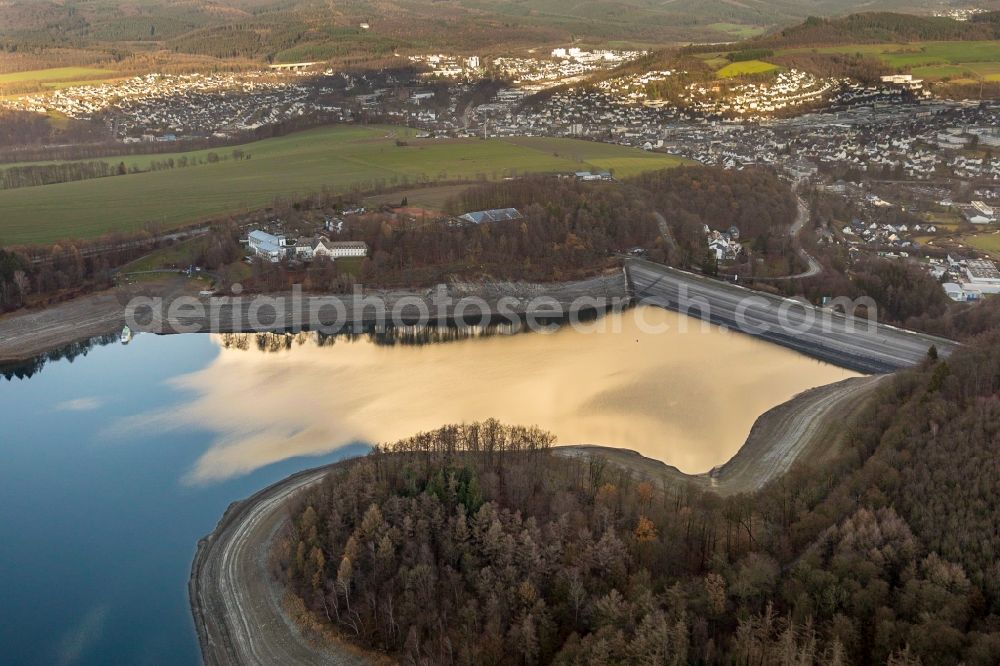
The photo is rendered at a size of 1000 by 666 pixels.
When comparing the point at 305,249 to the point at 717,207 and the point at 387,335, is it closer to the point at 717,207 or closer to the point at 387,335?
the point at 387,335

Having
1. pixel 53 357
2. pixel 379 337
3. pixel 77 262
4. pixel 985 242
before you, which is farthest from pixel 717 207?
pixel 53 357

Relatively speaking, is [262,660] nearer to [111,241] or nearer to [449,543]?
[449,543]

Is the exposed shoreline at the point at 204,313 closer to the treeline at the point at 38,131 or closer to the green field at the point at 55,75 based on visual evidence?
the treeline at the point at 38,131

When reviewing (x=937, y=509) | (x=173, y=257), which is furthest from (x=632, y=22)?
(x=937, y=509)

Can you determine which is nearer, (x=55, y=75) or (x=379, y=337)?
(x=379, y=337)

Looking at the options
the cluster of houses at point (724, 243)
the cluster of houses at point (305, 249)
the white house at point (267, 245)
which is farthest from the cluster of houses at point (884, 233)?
the white house at point (267, 245)

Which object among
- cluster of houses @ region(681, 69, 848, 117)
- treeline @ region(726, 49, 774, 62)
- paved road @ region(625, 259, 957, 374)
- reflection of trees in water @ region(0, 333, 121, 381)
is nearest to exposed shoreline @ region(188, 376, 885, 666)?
paved road @ region(625, 259, 957, 374)

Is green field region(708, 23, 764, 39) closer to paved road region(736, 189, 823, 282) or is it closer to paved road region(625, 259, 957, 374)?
paved road region(736, 189, 823, 282)
